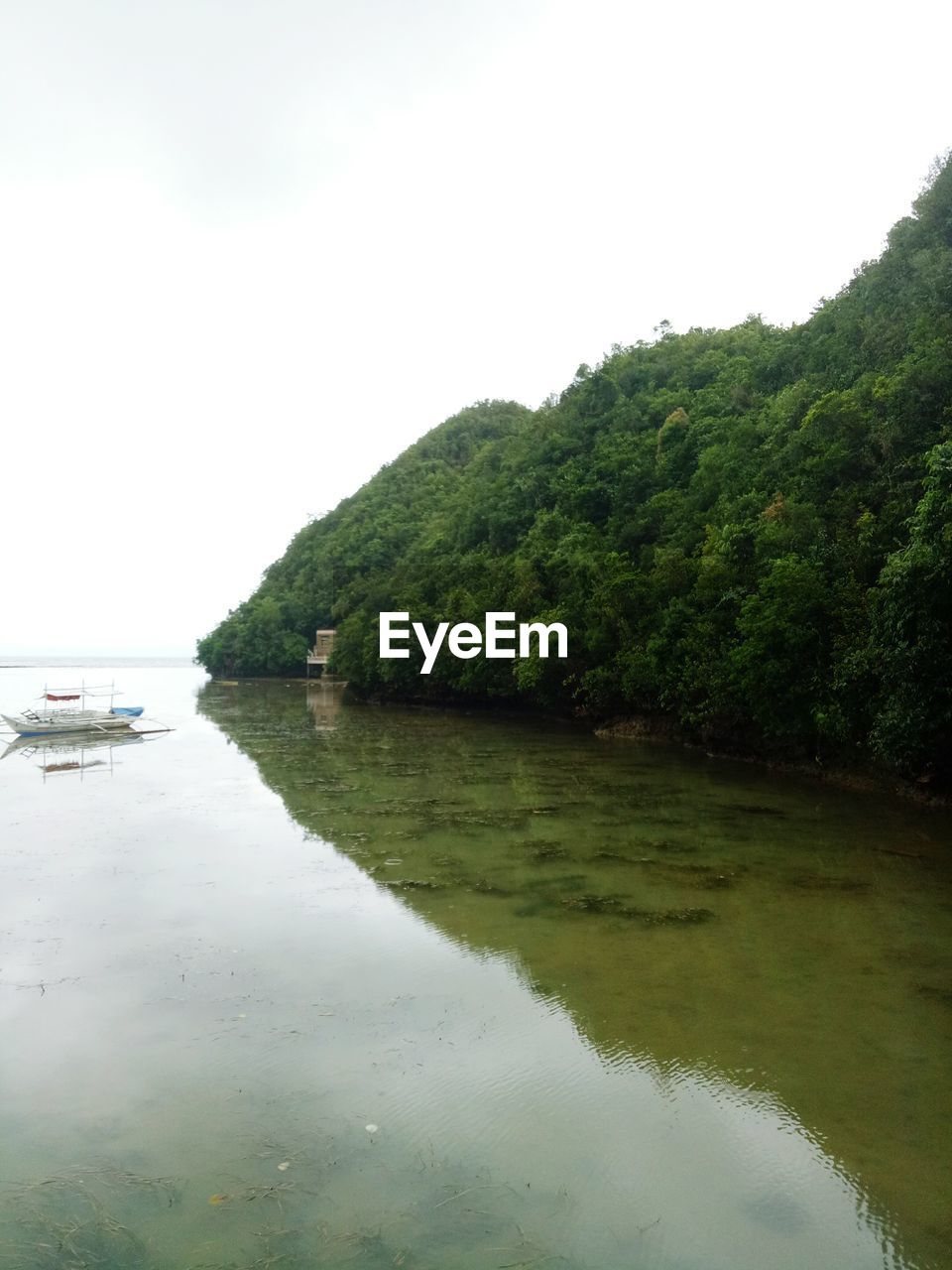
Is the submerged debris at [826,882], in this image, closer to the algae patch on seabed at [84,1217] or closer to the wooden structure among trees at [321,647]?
the algae patch on seabed at [84,1217]

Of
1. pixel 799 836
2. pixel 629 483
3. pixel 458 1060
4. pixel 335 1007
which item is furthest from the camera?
pixel 629 483

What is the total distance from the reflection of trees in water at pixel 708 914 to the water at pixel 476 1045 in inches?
1.6

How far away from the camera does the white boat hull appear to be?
1198 inches

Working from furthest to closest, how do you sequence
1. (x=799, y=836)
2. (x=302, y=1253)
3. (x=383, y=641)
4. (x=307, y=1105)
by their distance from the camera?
1. (x=383, y=641)
2. (x=799, y=836)
3. (x=307, y=1105)
4. (x=302, y=1253)

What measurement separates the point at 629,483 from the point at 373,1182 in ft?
117

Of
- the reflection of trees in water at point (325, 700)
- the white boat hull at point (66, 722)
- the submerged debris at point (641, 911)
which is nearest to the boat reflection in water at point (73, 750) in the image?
the white boat hull at point (66, 722)

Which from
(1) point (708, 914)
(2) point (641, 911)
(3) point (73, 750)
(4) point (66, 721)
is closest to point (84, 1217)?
(2) point (641, 911)

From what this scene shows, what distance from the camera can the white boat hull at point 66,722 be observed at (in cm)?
3042

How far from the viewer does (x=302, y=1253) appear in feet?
12.7

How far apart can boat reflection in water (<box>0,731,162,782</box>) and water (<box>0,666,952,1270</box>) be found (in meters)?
8.86

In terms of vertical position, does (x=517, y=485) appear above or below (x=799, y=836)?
above

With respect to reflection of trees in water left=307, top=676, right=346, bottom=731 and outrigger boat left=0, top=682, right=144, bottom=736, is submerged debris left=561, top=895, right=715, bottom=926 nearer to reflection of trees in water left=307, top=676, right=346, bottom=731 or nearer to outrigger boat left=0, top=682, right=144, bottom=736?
reflection of trees in water left=307, top=676, right=346, bottom=731

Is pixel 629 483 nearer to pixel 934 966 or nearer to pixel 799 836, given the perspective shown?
pixel 799 836

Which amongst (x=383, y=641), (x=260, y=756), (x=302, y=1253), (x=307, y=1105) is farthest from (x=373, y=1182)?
(x=383, y=641)
